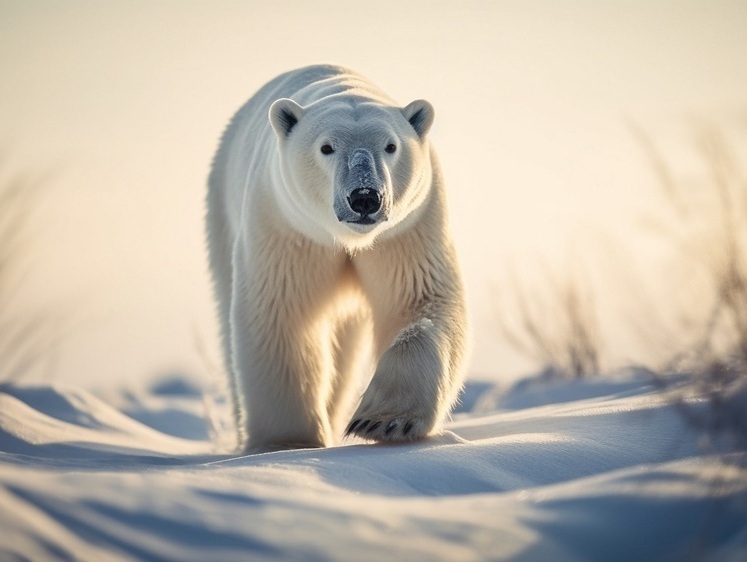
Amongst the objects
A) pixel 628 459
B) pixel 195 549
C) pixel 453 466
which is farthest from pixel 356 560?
pixel 628 459

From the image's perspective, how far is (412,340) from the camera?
4.05 metres

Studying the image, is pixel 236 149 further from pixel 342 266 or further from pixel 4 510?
pixel 4 510

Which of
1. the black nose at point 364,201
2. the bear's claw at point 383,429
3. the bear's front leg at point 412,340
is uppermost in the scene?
the black nose at point 364,201

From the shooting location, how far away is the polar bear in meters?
3.96

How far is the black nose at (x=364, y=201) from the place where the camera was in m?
3.82

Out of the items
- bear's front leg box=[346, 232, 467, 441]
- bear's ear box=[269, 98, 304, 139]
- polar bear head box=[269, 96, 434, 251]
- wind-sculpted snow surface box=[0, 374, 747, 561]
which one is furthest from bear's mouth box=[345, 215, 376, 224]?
wind-sculpted snow surface box=[0, 374, 747, 561]

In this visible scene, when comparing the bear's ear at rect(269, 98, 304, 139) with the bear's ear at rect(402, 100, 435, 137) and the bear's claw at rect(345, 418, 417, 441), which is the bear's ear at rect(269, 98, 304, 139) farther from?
the bear's claw at rect(345, 418, 417, 441)

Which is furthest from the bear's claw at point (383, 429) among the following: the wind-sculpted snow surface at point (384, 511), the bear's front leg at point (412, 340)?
the wind-sculpted snow surface at point (384, 511)

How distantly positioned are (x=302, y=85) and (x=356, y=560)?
3.83m

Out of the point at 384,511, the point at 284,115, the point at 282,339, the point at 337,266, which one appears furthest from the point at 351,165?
the point at 384,511

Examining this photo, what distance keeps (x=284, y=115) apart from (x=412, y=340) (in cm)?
120

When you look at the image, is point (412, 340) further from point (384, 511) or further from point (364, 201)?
point (384, 511)

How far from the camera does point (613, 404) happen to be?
4.31 meters

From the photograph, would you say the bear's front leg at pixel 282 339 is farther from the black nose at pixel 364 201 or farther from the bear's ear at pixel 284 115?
the black nose at pixel 364 201
